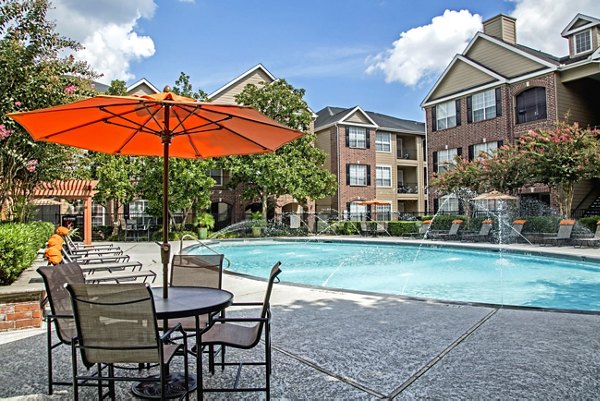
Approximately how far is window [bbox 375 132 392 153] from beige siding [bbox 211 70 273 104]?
29.3 ft

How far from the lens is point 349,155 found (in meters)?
30.5

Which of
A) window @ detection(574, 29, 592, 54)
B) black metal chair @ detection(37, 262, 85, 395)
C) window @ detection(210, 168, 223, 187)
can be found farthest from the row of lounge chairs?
black metal chair @ detection(37, 262, 85, 395)

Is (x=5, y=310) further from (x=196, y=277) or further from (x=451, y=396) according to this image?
(x=451, y=396)

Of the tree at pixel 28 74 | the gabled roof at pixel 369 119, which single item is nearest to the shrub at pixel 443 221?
the gabled roof at pixel 369 119

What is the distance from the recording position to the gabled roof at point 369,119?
30406 millimetres

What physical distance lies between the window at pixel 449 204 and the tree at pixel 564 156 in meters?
7.41

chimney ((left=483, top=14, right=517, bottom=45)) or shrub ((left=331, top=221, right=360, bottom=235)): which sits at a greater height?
chimney ((left=483, top=14, right=517, bottom=45))

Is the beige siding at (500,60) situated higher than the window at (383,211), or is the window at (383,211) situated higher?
the beige siding at (500,60)

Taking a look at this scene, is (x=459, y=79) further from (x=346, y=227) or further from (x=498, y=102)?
(x=346, y=227)

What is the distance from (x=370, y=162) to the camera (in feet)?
103

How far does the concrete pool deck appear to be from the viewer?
3.21m

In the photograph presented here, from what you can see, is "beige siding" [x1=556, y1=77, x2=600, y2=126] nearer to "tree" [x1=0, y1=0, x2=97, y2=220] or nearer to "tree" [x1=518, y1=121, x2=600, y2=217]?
"tree" [x1=518, y1=121, x2=600, y2=217]

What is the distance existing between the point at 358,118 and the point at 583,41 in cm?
1359

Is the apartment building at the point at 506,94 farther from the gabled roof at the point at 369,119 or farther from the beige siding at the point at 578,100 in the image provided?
the gabled roof at the point at 369,119
